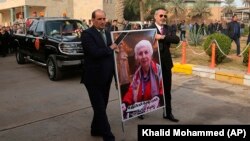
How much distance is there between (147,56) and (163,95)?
890 millimetres

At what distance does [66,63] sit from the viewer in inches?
Result: 368

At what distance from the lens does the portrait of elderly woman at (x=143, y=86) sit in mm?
5128

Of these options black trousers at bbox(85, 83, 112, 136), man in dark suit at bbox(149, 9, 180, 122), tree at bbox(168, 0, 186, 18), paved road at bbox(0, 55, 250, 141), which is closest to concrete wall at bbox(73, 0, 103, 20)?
tree at bbox(168, 0, 186, 18)

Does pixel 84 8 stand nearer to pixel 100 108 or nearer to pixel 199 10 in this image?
pixel 199 10

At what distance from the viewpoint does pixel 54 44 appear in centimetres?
959

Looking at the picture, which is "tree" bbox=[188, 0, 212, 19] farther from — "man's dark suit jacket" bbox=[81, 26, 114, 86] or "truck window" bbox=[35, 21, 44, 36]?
"man's dark suit jacket" bbox=[81, 26, 114, 86]

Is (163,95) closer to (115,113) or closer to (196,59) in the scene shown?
(115,113)

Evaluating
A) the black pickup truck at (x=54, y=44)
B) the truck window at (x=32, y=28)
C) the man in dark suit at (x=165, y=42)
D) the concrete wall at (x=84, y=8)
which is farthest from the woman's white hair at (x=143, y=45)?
the concrete wall at (x=84, y=8)

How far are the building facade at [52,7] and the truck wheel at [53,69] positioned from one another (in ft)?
97.2

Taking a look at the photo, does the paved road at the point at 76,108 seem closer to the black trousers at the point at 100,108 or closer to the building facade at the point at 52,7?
the black trousers at the point at 100,108

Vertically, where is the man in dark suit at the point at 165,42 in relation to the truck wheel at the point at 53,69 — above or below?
above

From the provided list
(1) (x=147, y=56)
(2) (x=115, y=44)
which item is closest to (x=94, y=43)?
(2) (x=115, y=44)

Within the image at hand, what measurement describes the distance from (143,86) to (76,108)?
2.03 m

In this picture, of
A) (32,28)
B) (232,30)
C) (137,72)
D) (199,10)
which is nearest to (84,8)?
(232,30)
